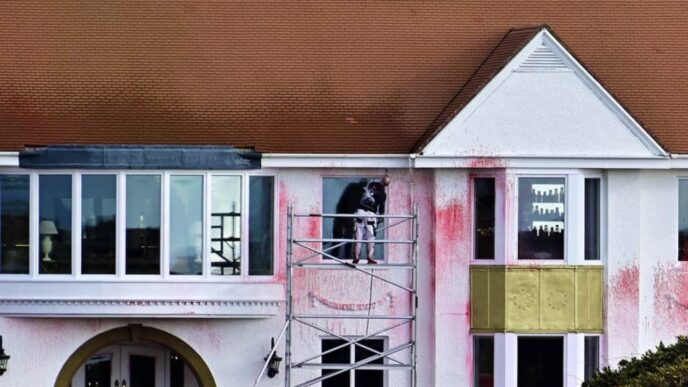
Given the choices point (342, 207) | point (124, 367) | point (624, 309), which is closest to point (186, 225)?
point (342, 207)

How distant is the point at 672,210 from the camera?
122 ft

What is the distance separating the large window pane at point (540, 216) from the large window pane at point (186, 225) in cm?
560

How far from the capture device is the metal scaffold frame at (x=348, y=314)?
36.0 m

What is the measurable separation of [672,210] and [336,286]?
242 inches

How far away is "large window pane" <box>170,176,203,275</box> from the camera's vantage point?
36375 mm

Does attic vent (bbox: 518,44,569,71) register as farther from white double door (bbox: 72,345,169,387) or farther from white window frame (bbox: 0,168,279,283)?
white double door (bbox: 72,345,169,387)

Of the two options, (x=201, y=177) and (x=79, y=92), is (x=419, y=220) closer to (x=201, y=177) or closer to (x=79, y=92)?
(x=201, y=177)

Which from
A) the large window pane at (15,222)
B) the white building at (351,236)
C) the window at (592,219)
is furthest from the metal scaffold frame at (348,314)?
the large window pane at (15,222)

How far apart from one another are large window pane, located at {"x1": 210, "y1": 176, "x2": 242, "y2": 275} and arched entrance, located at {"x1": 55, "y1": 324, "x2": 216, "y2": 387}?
1502 millimetres

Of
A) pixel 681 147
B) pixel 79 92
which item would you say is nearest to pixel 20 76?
pixel 79 92

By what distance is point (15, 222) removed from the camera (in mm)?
36375

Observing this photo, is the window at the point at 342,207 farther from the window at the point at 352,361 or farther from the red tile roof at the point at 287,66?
the window at the point at 352,361

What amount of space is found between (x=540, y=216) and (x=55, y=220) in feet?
27.7

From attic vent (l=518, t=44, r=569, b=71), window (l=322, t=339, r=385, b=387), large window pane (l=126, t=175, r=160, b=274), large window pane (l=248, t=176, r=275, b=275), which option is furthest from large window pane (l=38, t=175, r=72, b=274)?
attic vent (l=518, t=44, r=569, b=71)
